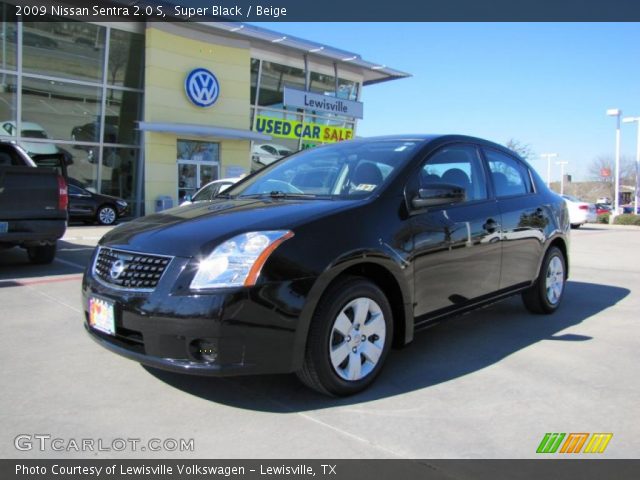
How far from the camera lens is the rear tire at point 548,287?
5.39 metres

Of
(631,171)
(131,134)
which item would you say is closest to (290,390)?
(131,134)

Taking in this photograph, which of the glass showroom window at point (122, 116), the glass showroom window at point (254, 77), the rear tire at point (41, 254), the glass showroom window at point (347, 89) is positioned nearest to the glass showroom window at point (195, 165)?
the glass showroom window at point (122, 116)

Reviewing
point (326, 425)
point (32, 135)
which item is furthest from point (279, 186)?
point (32, 135)

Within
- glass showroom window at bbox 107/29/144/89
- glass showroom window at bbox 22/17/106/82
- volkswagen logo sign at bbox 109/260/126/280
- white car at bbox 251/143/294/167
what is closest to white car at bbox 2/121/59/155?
glass showroom window at bbox 22/17/106/82

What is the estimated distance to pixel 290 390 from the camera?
3.45 meters

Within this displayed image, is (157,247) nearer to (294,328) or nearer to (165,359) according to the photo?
(165,359)

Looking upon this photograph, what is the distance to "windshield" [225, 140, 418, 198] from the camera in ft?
12.6

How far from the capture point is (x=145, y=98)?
771 inches

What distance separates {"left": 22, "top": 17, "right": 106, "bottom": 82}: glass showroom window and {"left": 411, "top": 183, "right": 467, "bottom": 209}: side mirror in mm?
17900

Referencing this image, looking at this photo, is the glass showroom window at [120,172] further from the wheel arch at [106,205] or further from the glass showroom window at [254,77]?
the glass showroom window at [254,77]

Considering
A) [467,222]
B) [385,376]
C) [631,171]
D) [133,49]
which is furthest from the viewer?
[631,171]

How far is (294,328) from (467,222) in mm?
1878

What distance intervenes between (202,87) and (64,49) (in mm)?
4755

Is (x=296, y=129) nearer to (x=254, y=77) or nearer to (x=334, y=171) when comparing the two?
(x=254, y=77)
